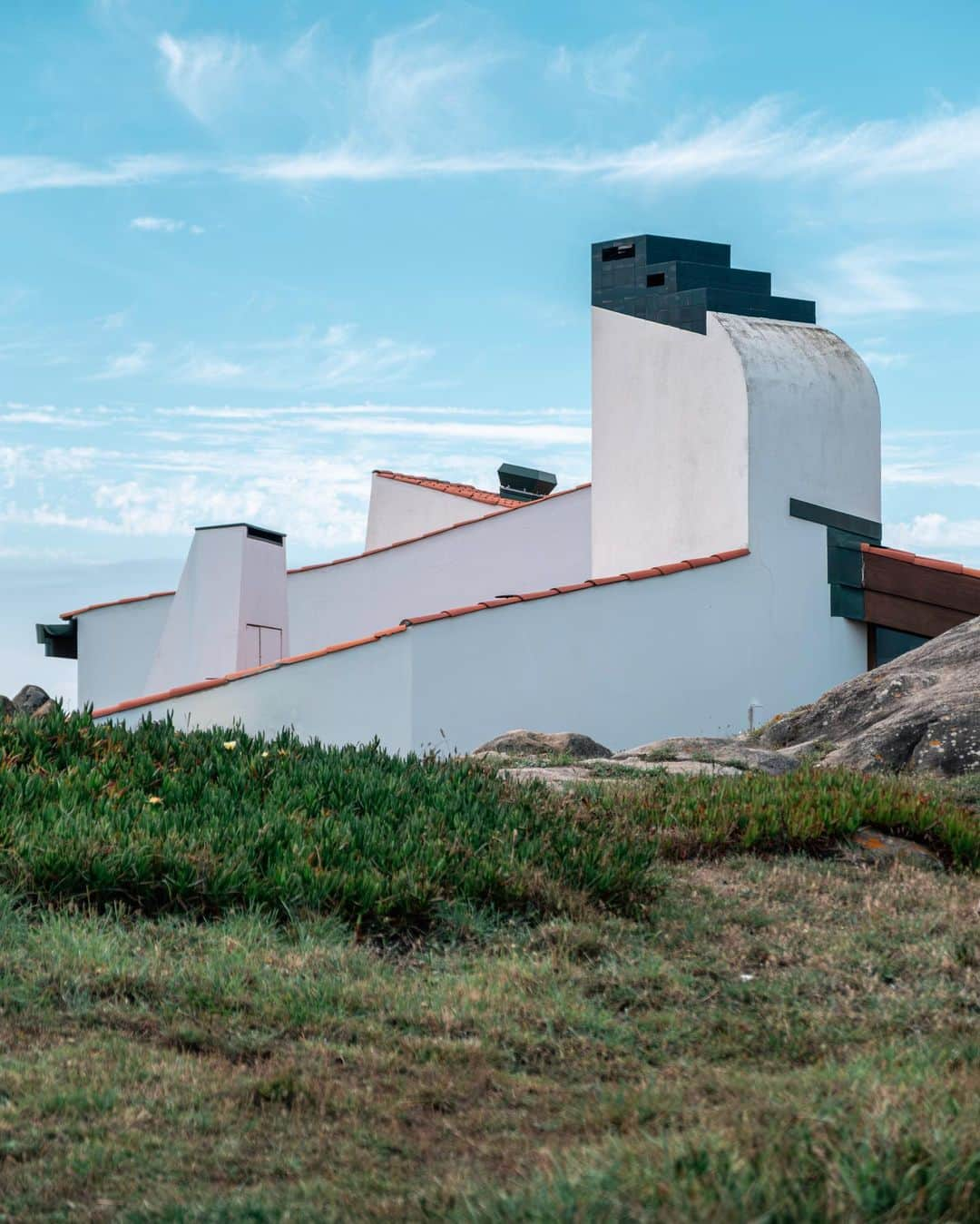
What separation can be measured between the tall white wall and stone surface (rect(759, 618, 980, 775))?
3.72 m

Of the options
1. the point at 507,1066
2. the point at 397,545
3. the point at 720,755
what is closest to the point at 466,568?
the point at 397,545

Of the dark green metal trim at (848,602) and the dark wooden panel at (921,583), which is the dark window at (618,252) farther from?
the dark green metal trim at (848,602)

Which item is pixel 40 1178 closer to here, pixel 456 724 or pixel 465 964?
pixel 465 964

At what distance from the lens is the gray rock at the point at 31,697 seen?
2064 centimetres

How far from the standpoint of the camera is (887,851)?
700 cm

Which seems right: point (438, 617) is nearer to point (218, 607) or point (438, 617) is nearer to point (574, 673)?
point (574, 673)

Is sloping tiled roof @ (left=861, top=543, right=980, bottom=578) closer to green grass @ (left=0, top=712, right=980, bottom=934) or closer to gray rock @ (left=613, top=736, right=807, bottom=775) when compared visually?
gray rock @ (left=613, top=736, right=807, bottom=775)

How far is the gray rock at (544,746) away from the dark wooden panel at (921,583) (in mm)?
5346

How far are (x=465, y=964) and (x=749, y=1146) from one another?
91.8 inches

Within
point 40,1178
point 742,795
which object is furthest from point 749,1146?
Answer: point 742,795

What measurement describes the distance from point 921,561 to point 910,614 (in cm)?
67

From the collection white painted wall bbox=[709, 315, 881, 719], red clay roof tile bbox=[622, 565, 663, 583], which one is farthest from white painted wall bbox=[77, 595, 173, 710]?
white painted wall bbox=[709, 315, 881, 719]

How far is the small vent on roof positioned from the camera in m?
27.3

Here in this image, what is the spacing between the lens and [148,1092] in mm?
3791
